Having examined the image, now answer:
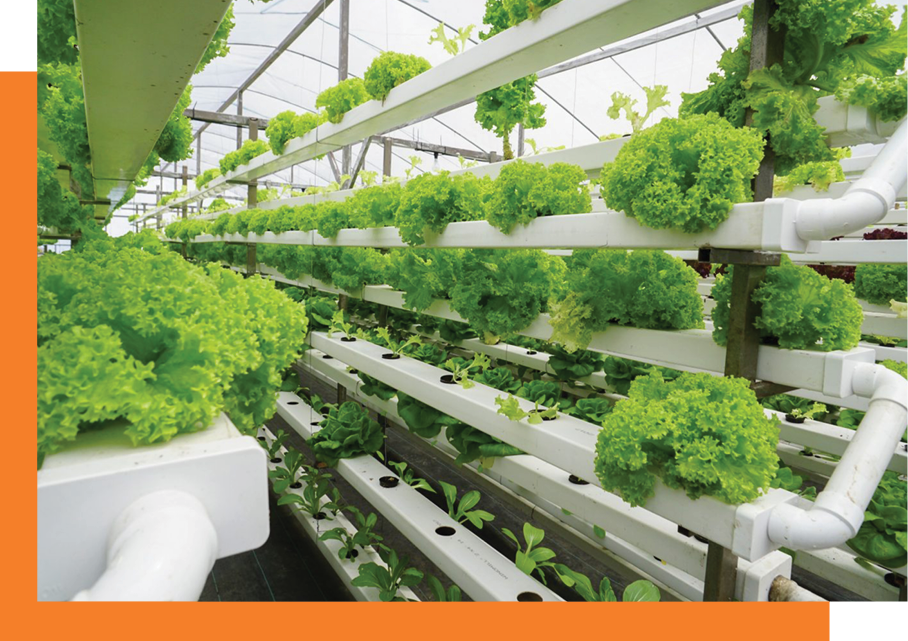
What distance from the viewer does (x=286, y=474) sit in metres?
3.65

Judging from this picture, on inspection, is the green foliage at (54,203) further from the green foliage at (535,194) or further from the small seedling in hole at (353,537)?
the small seedling in hole at (353,537)

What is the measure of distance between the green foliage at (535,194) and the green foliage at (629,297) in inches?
9.5

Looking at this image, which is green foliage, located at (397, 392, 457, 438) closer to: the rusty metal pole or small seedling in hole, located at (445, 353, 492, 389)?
small seedling in hole, located at (445, 353, 492, 389)

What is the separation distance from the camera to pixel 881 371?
144cm

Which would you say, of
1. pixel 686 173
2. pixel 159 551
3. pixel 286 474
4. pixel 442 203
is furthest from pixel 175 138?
pixel 159 551

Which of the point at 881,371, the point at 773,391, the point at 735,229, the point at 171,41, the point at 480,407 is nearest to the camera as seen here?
the point at 171,41

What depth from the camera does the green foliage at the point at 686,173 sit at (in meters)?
1.34

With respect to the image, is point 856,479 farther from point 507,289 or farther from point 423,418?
point 423,418

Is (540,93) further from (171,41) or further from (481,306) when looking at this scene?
(171,41)

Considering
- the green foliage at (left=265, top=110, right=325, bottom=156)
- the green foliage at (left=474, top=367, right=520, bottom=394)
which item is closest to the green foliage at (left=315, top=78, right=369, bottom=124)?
the green foliage at (left=265, top=110, right=325, bottom=156)

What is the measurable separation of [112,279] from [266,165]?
3.71 meters

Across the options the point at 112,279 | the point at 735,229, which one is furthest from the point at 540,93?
the point at 112,279

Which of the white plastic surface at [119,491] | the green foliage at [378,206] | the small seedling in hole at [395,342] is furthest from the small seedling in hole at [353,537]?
the white plastic surface at [119,491]

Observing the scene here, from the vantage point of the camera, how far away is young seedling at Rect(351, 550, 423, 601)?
101 inches
